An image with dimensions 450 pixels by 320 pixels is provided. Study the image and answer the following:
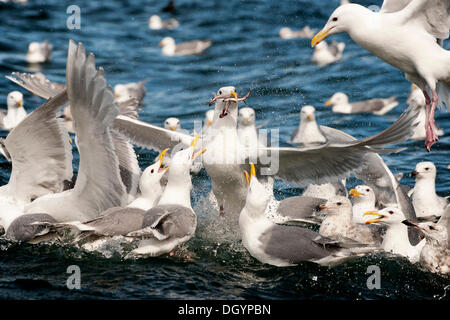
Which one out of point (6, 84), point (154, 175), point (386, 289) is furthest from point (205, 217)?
point (6, 84)

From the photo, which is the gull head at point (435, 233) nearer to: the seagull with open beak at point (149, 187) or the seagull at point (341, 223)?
the seagull at point (341, 223)

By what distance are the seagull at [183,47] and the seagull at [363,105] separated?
537 cm

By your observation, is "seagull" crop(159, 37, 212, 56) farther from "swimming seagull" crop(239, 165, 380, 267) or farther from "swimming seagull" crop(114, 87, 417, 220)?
"swimming seagull" crop(239, 165, 380, 267)

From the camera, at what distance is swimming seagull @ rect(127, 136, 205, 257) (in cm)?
643

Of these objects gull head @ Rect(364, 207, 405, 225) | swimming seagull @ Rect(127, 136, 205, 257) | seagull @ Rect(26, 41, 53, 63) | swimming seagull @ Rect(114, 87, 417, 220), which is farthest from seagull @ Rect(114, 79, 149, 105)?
gull head @ Rect(364, 207, 405, 225)

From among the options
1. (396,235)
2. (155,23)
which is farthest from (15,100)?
(155,23)

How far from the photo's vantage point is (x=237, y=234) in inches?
304

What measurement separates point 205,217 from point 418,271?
2.50 metres

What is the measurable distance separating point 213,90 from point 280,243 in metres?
9.61

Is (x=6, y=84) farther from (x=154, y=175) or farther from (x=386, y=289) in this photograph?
(x=386, y=289)

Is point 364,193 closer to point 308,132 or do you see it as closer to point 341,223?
point 341,223

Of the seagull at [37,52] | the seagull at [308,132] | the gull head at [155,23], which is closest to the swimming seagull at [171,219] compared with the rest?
the seagull at [308,132]

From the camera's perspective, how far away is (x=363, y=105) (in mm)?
14195

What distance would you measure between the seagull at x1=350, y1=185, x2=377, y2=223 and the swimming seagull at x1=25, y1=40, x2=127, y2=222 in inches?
108
